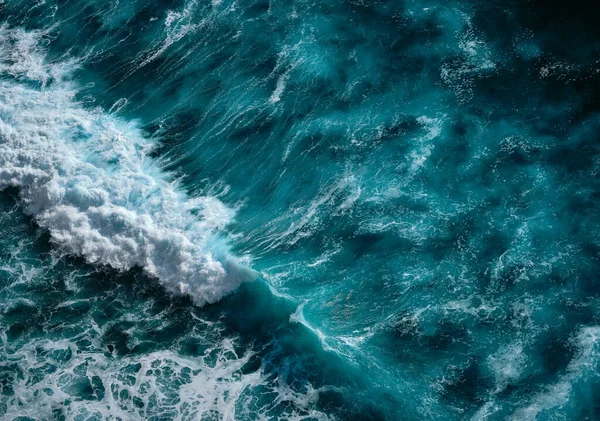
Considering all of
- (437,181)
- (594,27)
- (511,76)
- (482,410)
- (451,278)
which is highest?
(594,27)

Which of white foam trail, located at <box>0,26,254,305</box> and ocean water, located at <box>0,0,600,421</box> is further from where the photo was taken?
white foam trail, located at <box>0,26,254,305</box>

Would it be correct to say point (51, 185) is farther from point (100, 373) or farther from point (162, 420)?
point (162, 420)

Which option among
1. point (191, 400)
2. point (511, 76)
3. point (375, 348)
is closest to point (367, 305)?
point (375, 348)

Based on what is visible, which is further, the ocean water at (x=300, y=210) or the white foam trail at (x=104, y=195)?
the white foam trail at (x=104, y=195)
